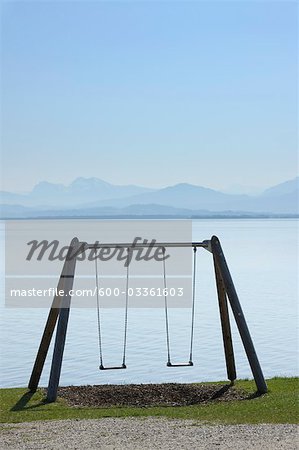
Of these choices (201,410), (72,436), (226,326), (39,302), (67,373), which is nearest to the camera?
(72,436)

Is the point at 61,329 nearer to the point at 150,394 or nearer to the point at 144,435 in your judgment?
the point at 150,394

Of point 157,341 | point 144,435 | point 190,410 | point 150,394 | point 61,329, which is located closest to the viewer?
point 144,435

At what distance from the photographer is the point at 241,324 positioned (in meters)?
16.0

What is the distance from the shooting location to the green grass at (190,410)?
12867mm

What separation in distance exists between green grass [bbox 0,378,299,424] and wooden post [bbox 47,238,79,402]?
0.88ft

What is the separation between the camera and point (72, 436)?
11.7 meters

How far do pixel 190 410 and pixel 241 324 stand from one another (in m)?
2.66

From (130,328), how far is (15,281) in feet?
59.3

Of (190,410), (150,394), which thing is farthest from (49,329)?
(190,410)

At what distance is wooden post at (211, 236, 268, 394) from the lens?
51.5ft

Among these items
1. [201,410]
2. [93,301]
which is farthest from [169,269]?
[201,410]

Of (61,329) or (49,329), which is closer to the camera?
(61,329)

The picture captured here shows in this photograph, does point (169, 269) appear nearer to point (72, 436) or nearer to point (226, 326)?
point (226, 326)

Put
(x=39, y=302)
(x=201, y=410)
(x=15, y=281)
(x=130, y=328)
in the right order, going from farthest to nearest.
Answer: (x=15, y=281) < (x=39, y=302) < (x=130, y=328) < (x=201, y=410)
